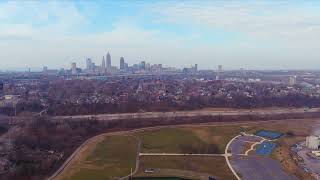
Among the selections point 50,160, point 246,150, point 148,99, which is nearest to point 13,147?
point 50,160

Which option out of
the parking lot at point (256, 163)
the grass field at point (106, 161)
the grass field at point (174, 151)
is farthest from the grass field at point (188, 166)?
the grass field at point (106, 161)

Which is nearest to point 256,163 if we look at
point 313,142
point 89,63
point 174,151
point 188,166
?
point 188,166

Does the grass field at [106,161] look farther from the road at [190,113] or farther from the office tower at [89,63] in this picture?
the office tower at [89,63]

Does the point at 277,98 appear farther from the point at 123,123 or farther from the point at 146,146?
the point at 146,146

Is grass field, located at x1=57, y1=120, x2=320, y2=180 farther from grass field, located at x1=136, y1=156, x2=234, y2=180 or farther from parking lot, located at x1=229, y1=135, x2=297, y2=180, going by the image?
parking lot, located at x1=229, y1=135, x2=297, y2=180

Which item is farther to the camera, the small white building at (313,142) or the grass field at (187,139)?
the small white building at (313,142)

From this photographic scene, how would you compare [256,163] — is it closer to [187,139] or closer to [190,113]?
[187,139]
